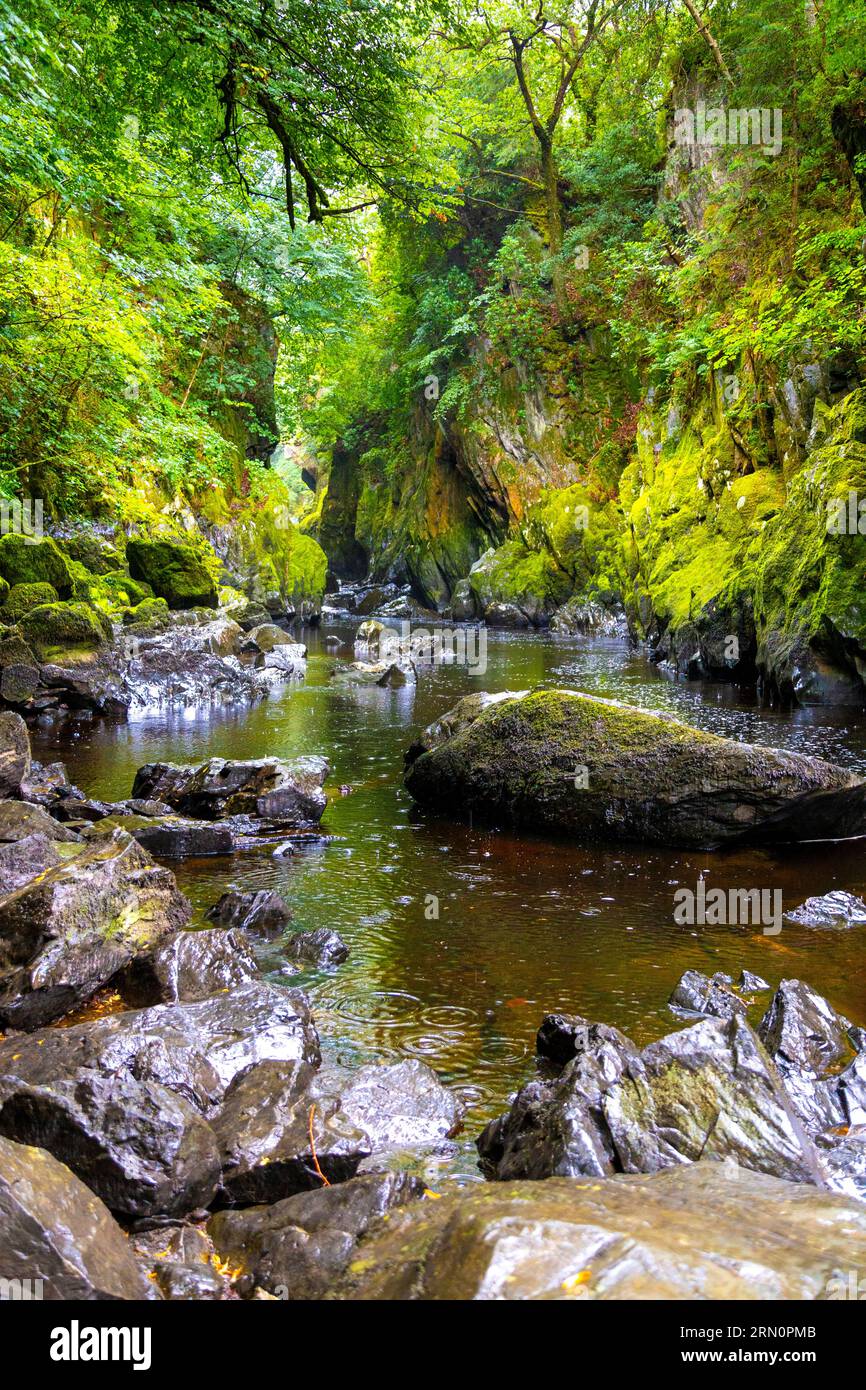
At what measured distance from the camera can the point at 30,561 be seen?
13.7 metres

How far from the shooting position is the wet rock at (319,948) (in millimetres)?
4480

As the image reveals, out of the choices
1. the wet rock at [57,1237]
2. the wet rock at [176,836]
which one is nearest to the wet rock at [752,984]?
the wet rock at [57,1237]

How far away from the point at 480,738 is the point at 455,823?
82 centimetres

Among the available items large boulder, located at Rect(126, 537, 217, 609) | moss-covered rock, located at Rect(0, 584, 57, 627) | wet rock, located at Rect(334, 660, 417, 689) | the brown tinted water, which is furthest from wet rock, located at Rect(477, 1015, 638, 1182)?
large boulder, located at Rect(126, 537, 217, 609)

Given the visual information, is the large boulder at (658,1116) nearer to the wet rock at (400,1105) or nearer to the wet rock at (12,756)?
the wet rock at (400,1105)

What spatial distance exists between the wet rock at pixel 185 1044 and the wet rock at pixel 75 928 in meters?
0.55

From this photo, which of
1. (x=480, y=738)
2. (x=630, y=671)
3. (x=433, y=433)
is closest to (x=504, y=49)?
(x=433, y=433)

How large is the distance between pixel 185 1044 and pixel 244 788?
14.4 feet

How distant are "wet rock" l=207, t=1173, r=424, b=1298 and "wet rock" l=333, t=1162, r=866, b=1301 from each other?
16cm

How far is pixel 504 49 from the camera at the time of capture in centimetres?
2608

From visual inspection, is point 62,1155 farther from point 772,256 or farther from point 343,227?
point 772,256

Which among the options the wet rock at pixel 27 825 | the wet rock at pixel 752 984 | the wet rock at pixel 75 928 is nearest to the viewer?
the wet rock at pixel 75 928

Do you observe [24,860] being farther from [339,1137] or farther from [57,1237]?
[57,1237]

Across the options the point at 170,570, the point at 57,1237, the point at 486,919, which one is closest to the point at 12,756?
the point at 486,919
